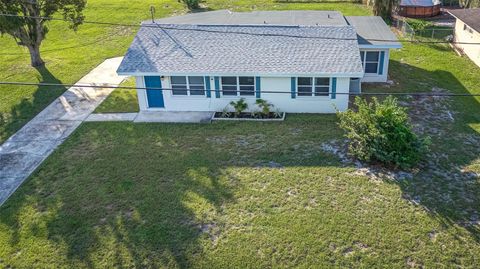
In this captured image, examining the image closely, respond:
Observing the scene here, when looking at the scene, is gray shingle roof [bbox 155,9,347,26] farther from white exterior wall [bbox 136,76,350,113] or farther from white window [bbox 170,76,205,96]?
white exterior wall [bbox 136,76,350,113]

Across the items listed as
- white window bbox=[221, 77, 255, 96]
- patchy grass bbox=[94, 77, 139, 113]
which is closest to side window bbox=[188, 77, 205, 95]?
white window bbox=[221, 77, 255, 96]

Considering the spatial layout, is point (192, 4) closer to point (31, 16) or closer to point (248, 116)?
point (31, 16)

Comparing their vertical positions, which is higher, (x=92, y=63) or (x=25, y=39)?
(x=25, y=39)

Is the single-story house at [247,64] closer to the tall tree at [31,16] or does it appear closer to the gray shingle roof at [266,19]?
the gray shingle roof at [266,19]

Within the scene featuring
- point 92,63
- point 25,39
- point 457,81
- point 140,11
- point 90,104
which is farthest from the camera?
point 140,11

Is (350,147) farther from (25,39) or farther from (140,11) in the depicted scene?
(140,11)

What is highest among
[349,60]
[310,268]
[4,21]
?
[4,21]

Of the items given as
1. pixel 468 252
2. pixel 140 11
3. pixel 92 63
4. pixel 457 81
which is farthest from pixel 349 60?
pixel 140 11
